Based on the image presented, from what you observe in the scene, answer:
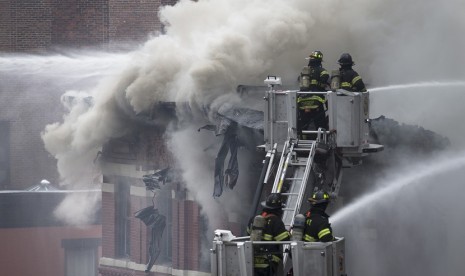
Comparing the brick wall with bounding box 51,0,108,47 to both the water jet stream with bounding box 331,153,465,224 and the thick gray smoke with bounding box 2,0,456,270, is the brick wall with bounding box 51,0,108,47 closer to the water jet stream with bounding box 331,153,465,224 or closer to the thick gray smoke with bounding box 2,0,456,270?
the thick gray smoke with bounding box 2,0,456,270

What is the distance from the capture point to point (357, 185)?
17.5 m

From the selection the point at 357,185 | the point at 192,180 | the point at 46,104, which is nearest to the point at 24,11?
the point at 46,104

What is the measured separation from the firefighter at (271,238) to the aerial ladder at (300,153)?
16 cm

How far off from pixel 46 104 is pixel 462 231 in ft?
64.1

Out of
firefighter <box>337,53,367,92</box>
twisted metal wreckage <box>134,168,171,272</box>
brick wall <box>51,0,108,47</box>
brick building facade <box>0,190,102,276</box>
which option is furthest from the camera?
brick wall <box>51,0,108,47</box>

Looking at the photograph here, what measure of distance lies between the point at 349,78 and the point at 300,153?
1184 millimetres

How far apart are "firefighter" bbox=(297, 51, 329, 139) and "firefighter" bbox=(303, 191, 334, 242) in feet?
6.73

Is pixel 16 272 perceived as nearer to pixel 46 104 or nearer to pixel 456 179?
pixel 46 104

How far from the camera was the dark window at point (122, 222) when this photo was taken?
23125 millimetres

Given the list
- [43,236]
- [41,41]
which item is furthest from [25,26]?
[43,236]

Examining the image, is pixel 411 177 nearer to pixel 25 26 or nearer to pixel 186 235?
pixel 186 235

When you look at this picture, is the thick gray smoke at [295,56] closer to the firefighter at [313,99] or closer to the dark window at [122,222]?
the dark window at [122,222]

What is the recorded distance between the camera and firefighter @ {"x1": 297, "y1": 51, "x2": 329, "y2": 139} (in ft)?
50.0

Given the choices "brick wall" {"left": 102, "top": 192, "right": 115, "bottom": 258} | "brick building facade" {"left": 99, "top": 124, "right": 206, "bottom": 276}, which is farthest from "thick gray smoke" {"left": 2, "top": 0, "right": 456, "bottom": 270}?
"brick wall" {"left": 102, "top": 192, "right": 115, "bottom": 258}
